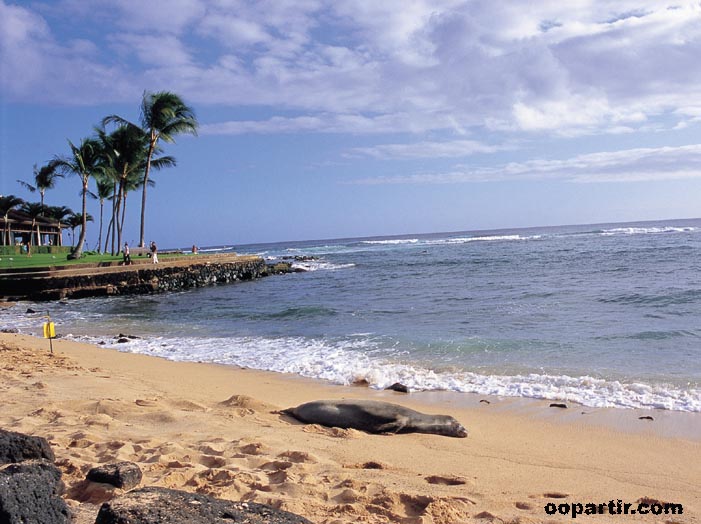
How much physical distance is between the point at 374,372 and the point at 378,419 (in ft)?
10.1

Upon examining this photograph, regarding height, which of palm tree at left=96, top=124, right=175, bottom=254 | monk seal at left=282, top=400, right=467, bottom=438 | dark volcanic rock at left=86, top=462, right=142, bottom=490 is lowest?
monk seal at left=282, top=400, right=467, bottom=438

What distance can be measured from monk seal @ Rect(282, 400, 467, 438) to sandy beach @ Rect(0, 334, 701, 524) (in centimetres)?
16

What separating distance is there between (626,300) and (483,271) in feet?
46.9

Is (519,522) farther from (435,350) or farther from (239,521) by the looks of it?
(435,350)

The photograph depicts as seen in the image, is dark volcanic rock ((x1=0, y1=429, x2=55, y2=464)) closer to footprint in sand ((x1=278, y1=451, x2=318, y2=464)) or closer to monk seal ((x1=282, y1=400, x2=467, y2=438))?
footprint in sand ((x1=278, y1=451, x2=318, y2=464))

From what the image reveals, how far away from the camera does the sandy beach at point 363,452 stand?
3682 mm

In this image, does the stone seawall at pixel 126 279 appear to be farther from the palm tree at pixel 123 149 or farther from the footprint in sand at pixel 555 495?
the footprint in sand at pixel 555 495

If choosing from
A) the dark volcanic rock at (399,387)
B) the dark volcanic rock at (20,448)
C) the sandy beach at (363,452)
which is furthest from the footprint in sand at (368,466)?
the dark volcanic rock at (399,387)

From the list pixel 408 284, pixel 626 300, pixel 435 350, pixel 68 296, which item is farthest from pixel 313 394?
pixel 68 296

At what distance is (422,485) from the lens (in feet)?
13.3

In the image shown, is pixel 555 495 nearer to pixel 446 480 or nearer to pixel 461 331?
pixel 446 480

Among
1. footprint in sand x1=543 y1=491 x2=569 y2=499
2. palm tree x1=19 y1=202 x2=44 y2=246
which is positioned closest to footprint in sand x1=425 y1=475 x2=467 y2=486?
footprint in sand x1=543 y1=491 x2=569 y2=499

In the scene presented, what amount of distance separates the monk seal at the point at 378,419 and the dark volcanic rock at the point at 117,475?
8.69 ft

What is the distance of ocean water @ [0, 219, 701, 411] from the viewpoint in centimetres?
817
